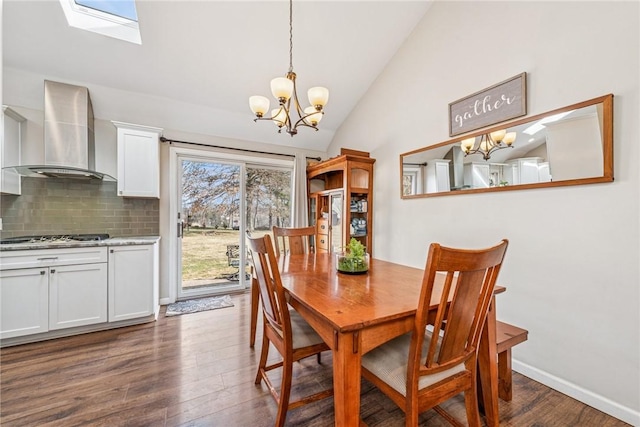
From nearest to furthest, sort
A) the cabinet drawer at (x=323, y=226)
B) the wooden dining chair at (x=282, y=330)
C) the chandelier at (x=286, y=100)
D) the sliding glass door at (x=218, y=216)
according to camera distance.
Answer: the wooden dining chair at (x=282, y=330)
the chandelier at (x=286, y=100)
the sliding glass door at (x=218, y=216)
the cabinet drawer at (x=323, y=226)

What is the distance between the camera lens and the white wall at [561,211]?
149 cm

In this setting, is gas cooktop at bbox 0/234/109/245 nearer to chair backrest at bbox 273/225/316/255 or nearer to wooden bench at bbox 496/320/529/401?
chair backrest at bbox 273/225/316/255

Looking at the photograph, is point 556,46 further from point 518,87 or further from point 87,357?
point 87,357

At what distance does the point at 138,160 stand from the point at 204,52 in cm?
146

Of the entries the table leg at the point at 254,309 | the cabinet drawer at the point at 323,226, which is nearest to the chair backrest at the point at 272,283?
the table leg at the point at 254,309

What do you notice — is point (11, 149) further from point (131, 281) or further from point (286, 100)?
point (286, 100)

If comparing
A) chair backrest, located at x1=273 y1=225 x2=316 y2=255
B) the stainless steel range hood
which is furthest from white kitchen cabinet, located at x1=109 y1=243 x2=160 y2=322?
chair backrest, located at x1=273 y1=225 x2=316 y2=255

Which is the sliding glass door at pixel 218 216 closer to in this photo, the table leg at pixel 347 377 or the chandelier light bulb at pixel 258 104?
the chandelier light bulb at pixel 258 104

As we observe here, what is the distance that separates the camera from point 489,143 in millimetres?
2178

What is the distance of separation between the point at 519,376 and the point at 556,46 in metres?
2.45

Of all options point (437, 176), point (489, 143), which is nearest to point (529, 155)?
point (489, 143)

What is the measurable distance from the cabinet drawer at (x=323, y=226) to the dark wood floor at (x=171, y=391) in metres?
1.99

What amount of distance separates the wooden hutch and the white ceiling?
2.93 ft

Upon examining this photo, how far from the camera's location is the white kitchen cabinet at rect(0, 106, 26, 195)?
2.43 meters
